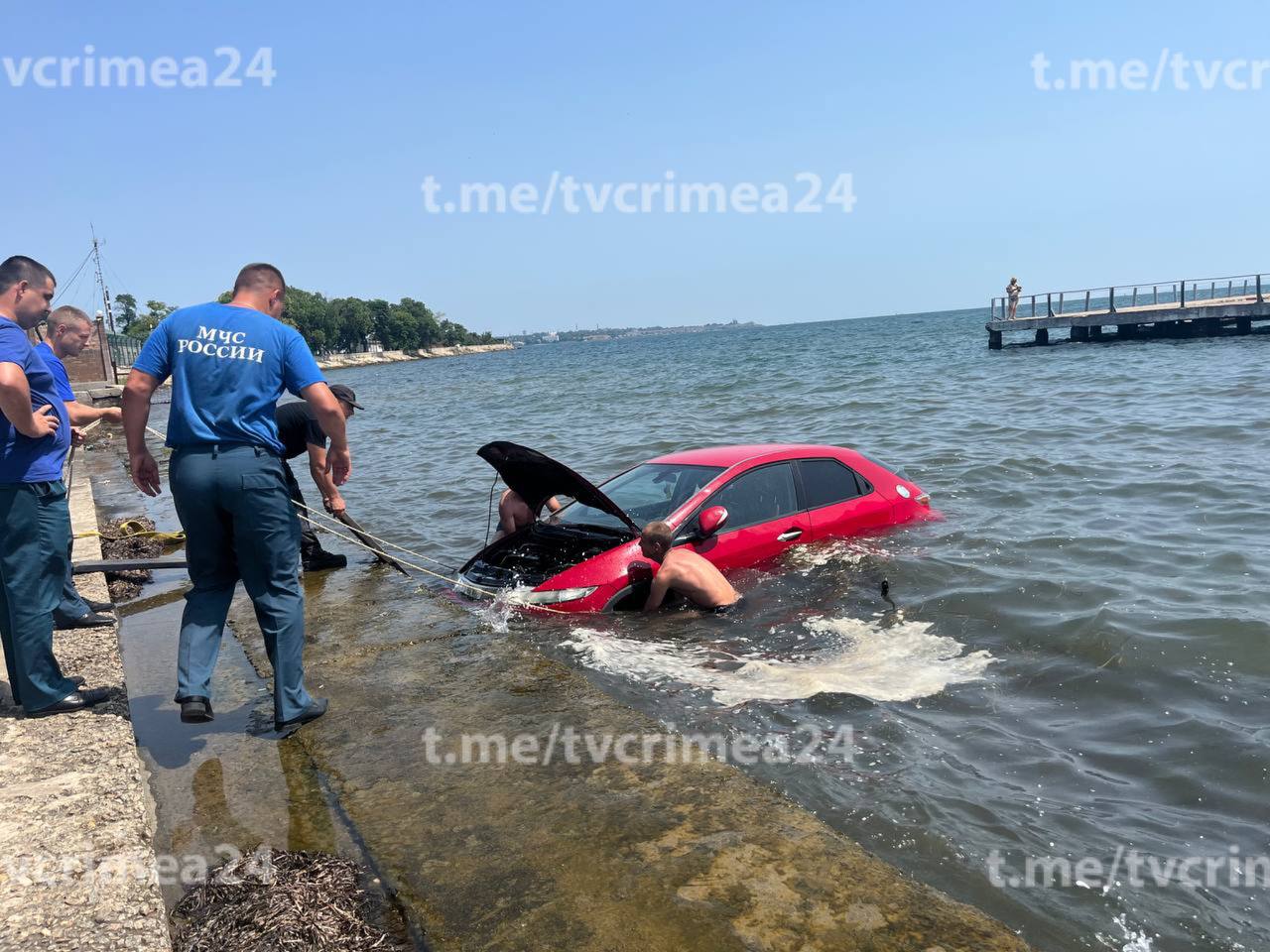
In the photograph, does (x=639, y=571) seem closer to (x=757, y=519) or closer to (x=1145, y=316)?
(x=757, y=519)

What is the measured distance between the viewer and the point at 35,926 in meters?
2.52

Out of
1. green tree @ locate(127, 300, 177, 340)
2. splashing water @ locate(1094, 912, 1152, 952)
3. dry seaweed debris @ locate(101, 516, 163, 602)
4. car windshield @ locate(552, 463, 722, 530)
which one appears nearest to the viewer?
splashing water @ locate(1094, 912, 1152, 952)

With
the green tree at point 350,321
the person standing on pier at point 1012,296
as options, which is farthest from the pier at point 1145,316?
the green tree at point 350,321

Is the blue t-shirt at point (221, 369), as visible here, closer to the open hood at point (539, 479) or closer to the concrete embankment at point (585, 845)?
the concrete embankment at point (585, 845)

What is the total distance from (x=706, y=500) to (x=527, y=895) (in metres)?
4.58

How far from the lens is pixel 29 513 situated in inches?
157

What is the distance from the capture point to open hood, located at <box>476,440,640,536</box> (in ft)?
21.7

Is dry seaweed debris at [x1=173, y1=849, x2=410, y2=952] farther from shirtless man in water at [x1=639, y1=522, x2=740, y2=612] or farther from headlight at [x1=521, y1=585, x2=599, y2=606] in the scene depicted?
shirtless man in water at [x1=639, y1=522, x2=740, y2=612]

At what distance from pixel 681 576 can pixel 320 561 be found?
375 cm

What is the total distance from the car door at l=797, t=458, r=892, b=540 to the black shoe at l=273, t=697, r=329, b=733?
15.4 feet

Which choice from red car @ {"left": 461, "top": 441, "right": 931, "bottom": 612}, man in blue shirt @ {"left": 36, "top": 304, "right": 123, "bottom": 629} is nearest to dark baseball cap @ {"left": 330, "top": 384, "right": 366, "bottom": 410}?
red car @ {"left": 461, "top": 441, "right": 931, "bottom": 612}

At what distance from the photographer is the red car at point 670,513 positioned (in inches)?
260

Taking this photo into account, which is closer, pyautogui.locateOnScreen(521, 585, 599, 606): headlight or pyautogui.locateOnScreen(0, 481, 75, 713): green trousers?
pyautogui.locateOnScreen(0, 481, 75, 713): green trousers

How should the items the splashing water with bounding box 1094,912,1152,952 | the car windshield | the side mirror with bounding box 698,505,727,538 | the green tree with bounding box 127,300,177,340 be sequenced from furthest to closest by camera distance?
the green tree with bounding box 127,300,177,340 → the car windshield → the side mirror with bounding box 698,505,727,538 → the splashing water with bounding box 1094,912,1152,952
